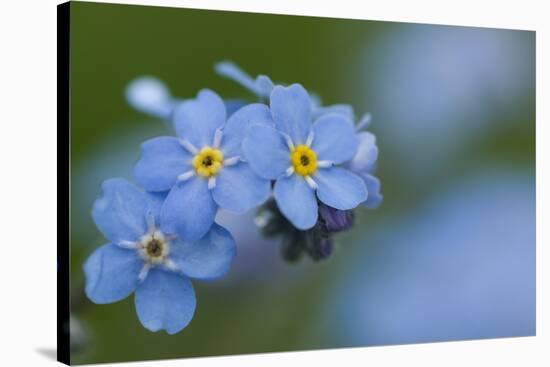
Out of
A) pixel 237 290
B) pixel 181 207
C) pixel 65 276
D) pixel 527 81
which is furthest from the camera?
pixel 527 81

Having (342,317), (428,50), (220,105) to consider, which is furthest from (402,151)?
(220,105)

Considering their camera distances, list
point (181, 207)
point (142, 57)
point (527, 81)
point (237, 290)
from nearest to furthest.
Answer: point (181, 207) → point (142, 57) → point (237, 290) → point (527, 81)

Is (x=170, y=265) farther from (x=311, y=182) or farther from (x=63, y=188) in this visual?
(x=63, y=188)

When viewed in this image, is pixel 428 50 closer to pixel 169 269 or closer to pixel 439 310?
Answer: pixel 439 310

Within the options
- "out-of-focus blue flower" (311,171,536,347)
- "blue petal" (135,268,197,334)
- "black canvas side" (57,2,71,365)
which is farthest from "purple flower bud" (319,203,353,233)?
"out-of-focus blue flower" (311,171,536,347)

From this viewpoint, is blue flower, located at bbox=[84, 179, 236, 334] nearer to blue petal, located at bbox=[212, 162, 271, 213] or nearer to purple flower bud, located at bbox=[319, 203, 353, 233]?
blue petal, located at bbox=[212, 162, 271, 213]

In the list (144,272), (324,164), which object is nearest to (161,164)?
(144,272)
